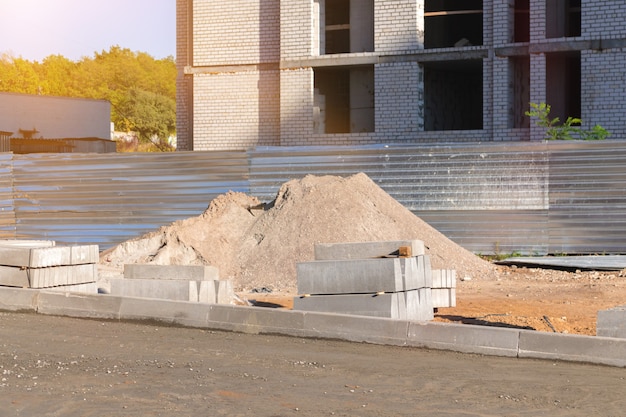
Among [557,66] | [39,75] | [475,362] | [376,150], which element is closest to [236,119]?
[557,66]

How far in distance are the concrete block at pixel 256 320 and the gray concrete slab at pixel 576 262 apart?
293 inches

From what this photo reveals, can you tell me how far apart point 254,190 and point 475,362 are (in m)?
10.8

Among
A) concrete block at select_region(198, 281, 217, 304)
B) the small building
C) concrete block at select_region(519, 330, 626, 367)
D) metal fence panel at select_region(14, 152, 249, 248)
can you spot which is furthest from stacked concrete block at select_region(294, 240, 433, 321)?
the small building

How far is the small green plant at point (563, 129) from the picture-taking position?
2242cm

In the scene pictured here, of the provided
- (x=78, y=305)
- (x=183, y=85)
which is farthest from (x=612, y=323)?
(x=183, y=85)

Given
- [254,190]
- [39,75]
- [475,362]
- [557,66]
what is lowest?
[475,362]

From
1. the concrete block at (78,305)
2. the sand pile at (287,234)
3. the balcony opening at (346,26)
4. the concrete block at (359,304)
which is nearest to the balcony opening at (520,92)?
the balcony opening at (346,26)

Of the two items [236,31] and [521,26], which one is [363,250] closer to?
[236,31]

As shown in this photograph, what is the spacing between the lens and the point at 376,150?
18625 mm

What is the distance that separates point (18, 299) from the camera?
12211 mm

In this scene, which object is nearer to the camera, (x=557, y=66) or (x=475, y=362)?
(x=475, y=362)

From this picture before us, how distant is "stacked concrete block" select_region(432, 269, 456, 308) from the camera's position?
11.8m

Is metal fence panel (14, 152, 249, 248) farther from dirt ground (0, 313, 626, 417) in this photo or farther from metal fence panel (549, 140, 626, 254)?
dirt ground (0, 313, 626, 417)

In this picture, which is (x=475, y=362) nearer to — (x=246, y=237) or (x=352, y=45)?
(x=246, y=237)
